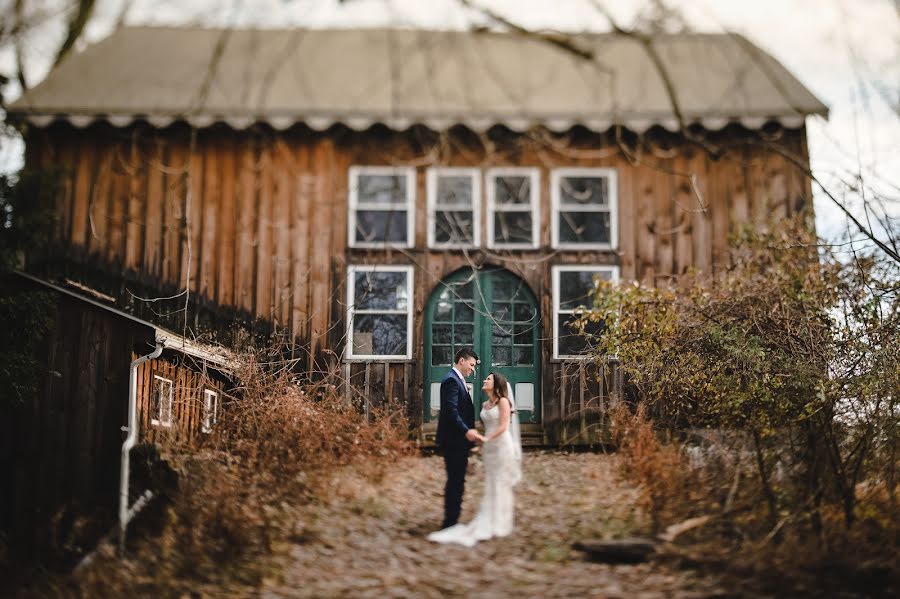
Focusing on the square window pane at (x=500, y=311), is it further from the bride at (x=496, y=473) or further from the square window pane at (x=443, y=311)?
the bride at (x=496, y=473)

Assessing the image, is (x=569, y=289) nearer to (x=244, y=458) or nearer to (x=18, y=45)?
(x=244, y=458)

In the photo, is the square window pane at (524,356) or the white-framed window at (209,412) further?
the square window pane at (524,356)

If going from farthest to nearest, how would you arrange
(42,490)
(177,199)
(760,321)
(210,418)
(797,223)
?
(177,199)
(797,223)
(210,418)
(42,490)
(760,321)

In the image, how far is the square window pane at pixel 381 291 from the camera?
14148mm

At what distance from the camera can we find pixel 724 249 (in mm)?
14227

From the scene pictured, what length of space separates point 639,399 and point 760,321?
2.62 m

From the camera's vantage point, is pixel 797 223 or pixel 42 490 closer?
pixel 42 490

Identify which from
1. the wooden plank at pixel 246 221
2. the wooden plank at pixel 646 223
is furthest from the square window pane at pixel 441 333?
the wooden plank at pixel 646 223

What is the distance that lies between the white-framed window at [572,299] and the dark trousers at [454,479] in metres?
4.81

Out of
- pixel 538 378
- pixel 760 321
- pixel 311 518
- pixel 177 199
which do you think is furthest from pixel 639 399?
pixel 177 199

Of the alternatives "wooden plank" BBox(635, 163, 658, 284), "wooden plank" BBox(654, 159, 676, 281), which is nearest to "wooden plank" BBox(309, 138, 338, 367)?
"wooden plank" BBox(635, 163, 658, 284)

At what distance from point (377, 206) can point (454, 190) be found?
1.21m

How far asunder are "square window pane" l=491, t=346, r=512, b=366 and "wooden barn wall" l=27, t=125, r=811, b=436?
1.76ft

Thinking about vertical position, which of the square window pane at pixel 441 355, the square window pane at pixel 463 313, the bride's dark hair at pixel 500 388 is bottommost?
the bride's dark hair at pixel 500 388
